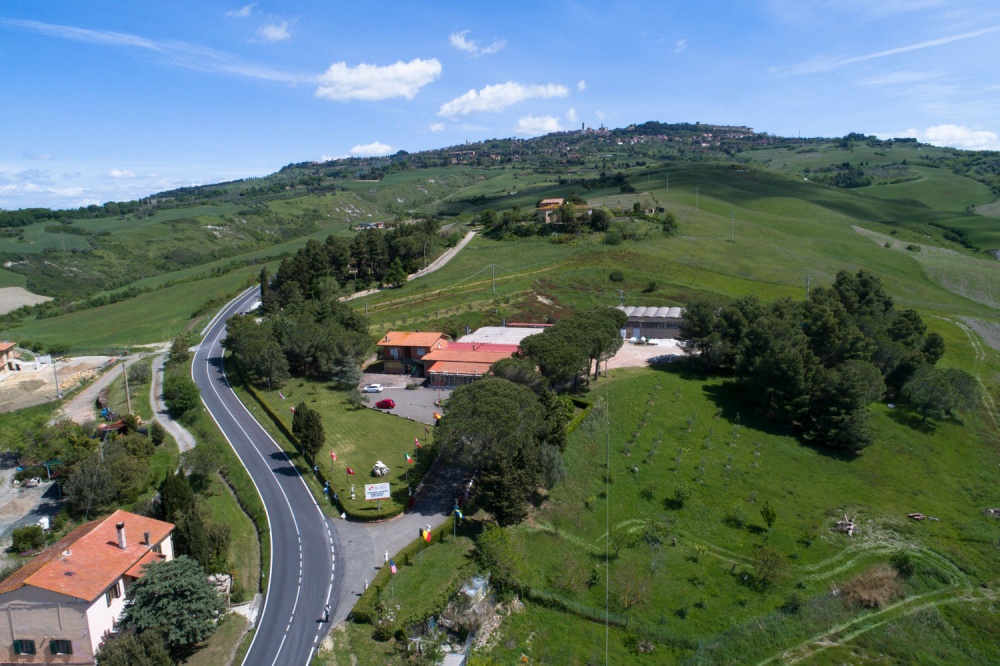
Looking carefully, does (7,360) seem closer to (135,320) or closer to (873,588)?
(135,320)

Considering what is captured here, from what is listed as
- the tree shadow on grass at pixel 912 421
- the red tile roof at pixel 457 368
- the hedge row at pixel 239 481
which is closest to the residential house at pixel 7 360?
the hedge row at pixel 239 481

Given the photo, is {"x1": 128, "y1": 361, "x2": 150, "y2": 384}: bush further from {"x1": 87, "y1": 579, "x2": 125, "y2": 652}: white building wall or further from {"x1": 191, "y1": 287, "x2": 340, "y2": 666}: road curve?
{"x1": 87, "y1": 579, "x2": 125, "y2": 652}: white building wall

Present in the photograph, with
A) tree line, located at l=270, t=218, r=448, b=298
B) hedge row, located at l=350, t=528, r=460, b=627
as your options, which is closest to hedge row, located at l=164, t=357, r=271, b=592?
hedge row, located at l=350, t=528, r=460, b=627

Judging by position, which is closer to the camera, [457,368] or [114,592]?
[114,592]

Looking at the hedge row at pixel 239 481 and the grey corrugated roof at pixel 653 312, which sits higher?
the grey corrugated roof at pixel 653 312

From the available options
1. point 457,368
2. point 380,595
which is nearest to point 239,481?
point 380,595

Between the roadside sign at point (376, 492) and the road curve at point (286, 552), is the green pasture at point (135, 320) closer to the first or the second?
the road curve at point (286, 552)

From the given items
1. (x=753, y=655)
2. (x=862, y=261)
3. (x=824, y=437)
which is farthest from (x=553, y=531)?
(x=862, y=261)
